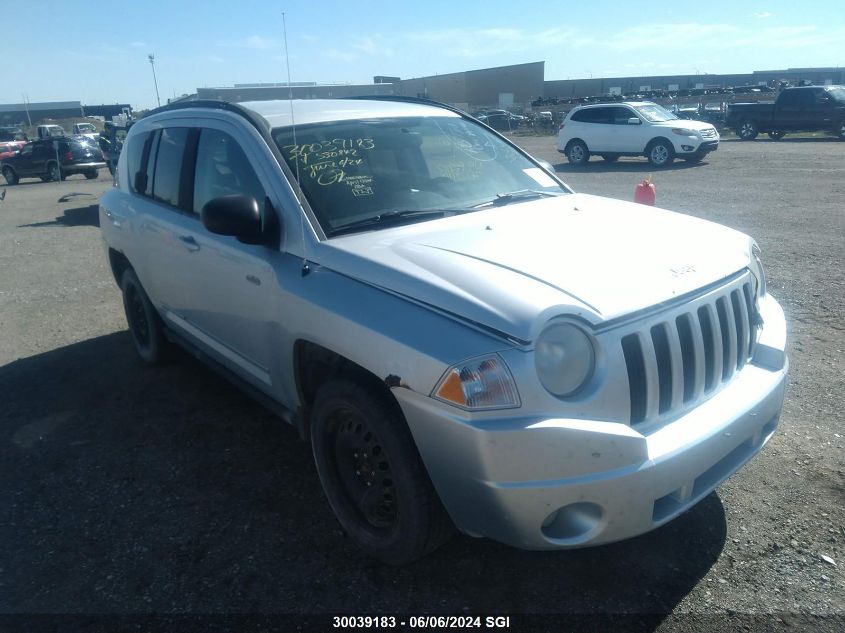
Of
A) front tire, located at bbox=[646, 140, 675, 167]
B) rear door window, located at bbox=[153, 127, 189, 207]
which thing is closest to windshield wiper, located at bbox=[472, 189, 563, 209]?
rear door window, located at bbox=[153, 127, 189, 207]

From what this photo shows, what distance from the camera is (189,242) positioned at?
4.10 m

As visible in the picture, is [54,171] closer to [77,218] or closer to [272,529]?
[77,218]

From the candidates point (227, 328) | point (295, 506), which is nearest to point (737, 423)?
point (295, 506)

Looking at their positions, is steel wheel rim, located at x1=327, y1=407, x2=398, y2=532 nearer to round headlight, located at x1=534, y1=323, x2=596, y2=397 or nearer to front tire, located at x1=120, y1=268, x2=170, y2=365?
round headlight, located at x1=534, y1=323, x2=596, y2=397

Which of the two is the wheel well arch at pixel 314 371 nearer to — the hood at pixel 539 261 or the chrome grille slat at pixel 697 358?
the hood at pixel 539 261

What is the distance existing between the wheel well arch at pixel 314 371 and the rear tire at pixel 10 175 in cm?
2755

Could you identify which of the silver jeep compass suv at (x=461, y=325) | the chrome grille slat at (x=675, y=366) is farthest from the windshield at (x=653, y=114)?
the chrome grille slat at (x=675, y=366)

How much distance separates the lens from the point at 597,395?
7.86 feet

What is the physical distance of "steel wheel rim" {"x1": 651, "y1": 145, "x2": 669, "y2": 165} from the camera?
19578 millimetres

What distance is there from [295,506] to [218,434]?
3.53 ft

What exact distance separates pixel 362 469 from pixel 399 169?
163cm

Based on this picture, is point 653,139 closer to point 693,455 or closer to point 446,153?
point 446,153

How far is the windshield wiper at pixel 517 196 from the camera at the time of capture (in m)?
3.76

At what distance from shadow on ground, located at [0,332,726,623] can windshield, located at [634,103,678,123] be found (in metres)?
18.1
